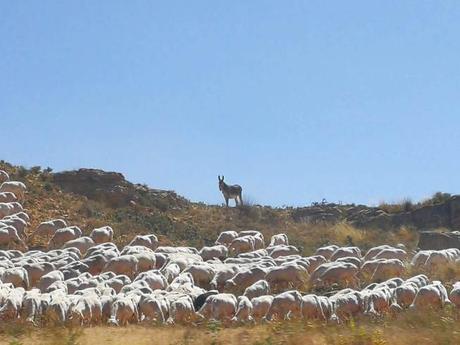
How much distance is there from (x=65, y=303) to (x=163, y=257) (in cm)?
873

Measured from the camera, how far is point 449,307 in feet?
59.6

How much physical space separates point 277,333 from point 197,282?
31.3ft

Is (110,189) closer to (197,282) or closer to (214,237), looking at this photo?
(214,237)

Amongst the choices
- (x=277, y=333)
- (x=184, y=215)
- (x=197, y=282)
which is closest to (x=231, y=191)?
(x=184, y=215)

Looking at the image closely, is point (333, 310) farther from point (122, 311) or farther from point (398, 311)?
point (122, 311)

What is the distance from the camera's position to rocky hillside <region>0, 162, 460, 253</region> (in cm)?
3859

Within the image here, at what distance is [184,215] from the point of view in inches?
1764

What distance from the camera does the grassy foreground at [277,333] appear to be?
14180 millimetres

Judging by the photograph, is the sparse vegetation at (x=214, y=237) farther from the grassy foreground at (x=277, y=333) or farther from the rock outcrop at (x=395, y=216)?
the rock outcrop at (x=395, y=216)

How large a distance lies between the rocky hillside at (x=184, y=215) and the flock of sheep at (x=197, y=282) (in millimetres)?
4429

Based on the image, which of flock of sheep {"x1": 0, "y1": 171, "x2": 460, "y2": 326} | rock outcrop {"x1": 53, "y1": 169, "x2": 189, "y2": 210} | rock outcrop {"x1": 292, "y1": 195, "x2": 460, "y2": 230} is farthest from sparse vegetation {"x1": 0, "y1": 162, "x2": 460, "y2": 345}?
flock of sheep {"x1": 0, "y1": 171, "x2": 460, "y2": 326}

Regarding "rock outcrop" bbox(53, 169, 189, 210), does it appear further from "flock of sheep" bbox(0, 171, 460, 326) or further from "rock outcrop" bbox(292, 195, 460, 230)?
"flock of sheep" bbox(0, 171, 460, 326)

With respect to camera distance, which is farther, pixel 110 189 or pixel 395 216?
pixel 110 189

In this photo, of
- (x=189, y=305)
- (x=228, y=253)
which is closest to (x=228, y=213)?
(x=228, y=253)
